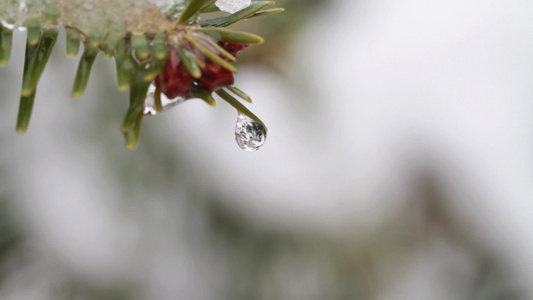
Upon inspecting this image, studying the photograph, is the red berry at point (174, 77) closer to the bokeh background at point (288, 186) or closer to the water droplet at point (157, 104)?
the water droplet at point (157, 104)

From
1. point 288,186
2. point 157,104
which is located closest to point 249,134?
point 157,104

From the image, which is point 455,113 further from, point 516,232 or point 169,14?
point 169,14

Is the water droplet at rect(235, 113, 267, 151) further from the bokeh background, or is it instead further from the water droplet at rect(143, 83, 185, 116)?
the bokeh background

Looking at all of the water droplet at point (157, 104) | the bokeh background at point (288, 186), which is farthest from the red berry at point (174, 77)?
the bokeh background at point (288, 186)

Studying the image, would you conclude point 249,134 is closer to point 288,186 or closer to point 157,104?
point 157,104

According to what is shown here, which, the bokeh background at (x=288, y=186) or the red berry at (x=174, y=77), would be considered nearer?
the red berry at (x=174, y=77)

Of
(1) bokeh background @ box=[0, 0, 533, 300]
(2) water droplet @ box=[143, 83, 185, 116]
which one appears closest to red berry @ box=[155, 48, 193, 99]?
(2) water droplet @ box=[143, 83, 185, 116]
